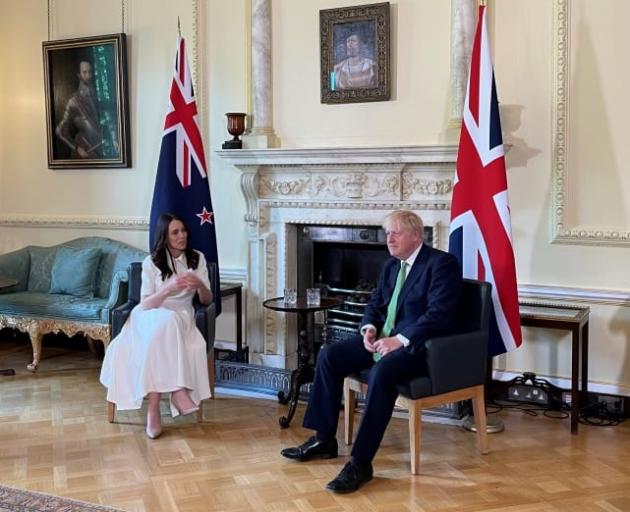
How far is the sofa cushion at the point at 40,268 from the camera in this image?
5496 mm

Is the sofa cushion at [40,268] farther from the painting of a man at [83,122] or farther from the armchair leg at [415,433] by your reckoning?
the armchair leg at [415,433]

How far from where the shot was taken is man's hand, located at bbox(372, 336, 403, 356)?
10.8 ft

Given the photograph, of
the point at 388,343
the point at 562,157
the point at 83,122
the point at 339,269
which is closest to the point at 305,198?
the point at 339,269

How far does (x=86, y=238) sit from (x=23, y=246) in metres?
0.72

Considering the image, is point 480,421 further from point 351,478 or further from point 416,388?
point 351,478

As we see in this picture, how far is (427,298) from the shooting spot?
3.36 meters

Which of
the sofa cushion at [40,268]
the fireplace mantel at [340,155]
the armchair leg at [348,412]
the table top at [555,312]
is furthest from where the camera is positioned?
the sofa cushion at [40,268]

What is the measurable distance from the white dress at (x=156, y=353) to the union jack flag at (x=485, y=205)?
149 cm

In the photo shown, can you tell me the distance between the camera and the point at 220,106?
5.11 m

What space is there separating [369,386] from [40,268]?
3.33 metres

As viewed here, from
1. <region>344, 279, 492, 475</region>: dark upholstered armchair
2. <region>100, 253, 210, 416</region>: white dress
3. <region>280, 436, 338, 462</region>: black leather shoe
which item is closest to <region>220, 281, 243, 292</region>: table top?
<region>100, 253, 210, 416</region>: white dress

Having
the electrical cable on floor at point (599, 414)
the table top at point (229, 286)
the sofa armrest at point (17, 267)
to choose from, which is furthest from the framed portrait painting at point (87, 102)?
the electrical cable on floor at point (599, 414)

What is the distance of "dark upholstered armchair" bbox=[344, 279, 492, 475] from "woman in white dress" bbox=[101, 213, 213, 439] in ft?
2.74

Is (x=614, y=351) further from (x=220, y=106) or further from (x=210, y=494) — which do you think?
(x=220, y=106)
